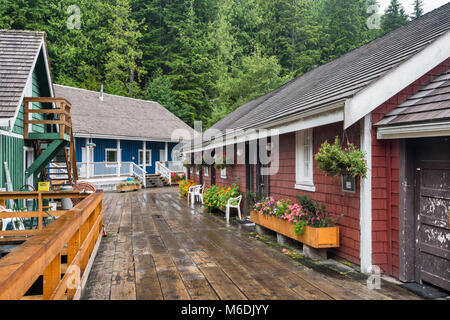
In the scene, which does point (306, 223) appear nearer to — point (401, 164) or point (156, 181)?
point (401, 164)

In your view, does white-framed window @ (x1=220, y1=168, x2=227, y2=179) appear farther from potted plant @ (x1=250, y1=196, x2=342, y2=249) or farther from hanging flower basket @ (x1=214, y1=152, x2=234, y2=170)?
potted plant @ (x1=250, y1=196, x2=342, y2=249)

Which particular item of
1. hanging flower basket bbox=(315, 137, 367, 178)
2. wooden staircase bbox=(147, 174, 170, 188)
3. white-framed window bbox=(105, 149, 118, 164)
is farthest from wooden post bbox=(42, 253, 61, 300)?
white-framed window bbox=(105, 149, 118, 164)

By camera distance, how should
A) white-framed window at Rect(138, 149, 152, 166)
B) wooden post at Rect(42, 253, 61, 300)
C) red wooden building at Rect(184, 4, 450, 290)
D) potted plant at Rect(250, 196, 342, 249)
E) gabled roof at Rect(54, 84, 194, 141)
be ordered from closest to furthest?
wooden post at Rect(42, 253, 61, 300)
red wooden building at Rect(184, 4, 450, 290)
potted plant at Rect(250, 196, 342, 249)
gabled roof at Rect(54, 84, 194, 141)
white-framed window at Rect(138, 149, 152, 166)

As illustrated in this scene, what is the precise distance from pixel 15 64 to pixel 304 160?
753cm

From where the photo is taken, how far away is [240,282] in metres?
4.21

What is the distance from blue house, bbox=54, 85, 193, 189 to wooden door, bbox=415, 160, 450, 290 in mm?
17886

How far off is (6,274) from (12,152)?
7.92 metres

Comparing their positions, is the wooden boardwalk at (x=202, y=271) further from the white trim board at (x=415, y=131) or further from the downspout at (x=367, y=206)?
the white trim board at (x=415, y=131)

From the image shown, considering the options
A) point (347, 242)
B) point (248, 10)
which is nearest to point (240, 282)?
point (347, 242)

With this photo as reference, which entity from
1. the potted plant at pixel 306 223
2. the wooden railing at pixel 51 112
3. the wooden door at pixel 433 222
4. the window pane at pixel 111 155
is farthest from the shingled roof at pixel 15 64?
the window pane at pixel 111 155

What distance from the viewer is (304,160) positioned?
259 inches

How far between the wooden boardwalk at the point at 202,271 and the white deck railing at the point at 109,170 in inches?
486

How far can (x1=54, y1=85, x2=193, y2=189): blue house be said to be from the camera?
66.3 ft

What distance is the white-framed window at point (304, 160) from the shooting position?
20.7 feet
